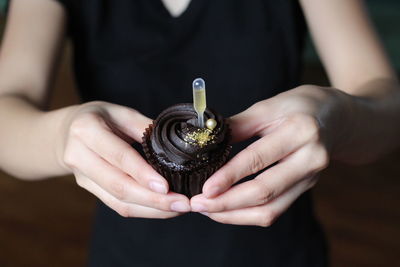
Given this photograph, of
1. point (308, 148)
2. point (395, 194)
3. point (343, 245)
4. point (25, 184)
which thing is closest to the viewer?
point (308, 148)

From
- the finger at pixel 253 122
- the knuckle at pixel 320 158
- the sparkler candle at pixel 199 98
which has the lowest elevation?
the knuckle at pixel 320 158

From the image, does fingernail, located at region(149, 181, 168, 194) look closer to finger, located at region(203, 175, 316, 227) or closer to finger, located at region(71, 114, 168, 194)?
finger, located at region(71, 114, 168, 194)

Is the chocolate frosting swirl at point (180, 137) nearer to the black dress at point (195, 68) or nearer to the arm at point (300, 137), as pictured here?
the arm at point (300, 137)

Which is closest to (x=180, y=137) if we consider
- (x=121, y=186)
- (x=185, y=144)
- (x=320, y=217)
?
(x=185, y=144)

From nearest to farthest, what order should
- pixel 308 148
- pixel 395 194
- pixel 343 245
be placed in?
pixel 308 148
pixel 343 245
pixel 395 194

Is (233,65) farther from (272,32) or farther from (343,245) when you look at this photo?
(343,245)

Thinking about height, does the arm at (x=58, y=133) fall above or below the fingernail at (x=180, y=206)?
above

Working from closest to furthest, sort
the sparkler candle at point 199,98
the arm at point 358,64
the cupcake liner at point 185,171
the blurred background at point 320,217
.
A: the sparkler candle at point 199,98 → the cupcake liner at point 185,171 → the arm at point 358,64 → the blurred background at point 320,217

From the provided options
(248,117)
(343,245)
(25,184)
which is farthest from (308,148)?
(25,184)

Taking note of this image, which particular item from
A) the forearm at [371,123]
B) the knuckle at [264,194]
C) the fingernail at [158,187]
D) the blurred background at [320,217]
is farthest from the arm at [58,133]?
the blurred background at [320,217]
